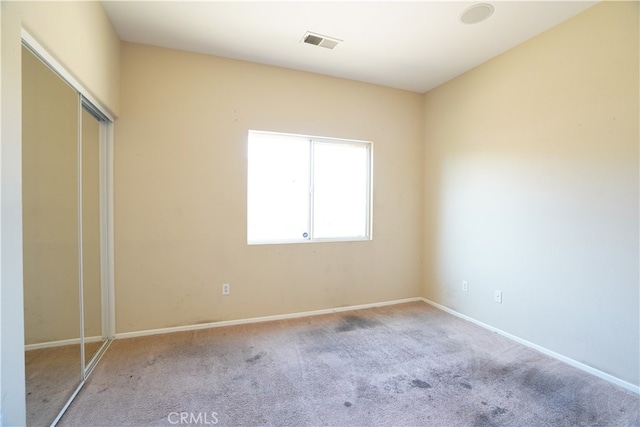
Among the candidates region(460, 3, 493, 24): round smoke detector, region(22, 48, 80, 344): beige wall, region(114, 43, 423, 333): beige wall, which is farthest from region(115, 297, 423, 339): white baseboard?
region(460, 3, 493, 24): round smoke detector

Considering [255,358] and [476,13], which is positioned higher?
[476,13]

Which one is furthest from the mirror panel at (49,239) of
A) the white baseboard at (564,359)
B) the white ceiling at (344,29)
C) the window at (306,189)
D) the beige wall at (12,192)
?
the white baseboard at (564,359)

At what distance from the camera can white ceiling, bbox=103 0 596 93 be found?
2258mm

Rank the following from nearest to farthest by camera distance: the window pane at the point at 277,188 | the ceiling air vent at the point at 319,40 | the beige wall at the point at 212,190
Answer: the ceiling air vent at the point at 319,40 < the beige wall at the point at 212,190 < the window pane at the point at 277,188

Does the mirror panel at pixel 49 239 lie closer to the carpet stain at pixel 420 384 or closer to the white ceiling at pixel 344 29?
the white ceiling at pixel 344 29

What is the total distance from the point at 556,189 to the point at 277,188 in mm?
2734

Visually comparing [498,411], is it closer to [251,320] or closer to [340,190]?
[251,320]

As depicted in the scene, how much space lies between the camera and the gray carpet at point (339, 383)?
1763 mm

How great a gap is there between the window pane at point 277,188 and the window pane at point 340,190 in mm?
168

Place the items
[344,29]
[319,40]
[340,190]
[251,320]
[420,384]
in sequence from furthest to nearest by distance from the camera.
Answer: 1. [340,190]
2. [251,320]
3. [319,40]
4. [344,29]
5. [420,384]

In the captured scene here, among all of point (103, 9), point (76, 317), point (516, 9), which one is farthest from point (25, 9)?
point (516, 9)

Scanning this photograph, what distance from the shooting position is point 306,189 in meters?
3.50

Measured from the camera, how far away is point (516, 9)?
226cm

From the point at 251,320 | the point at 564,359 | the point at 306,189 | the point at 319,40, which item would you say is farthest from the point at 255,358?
the point at 319,40
